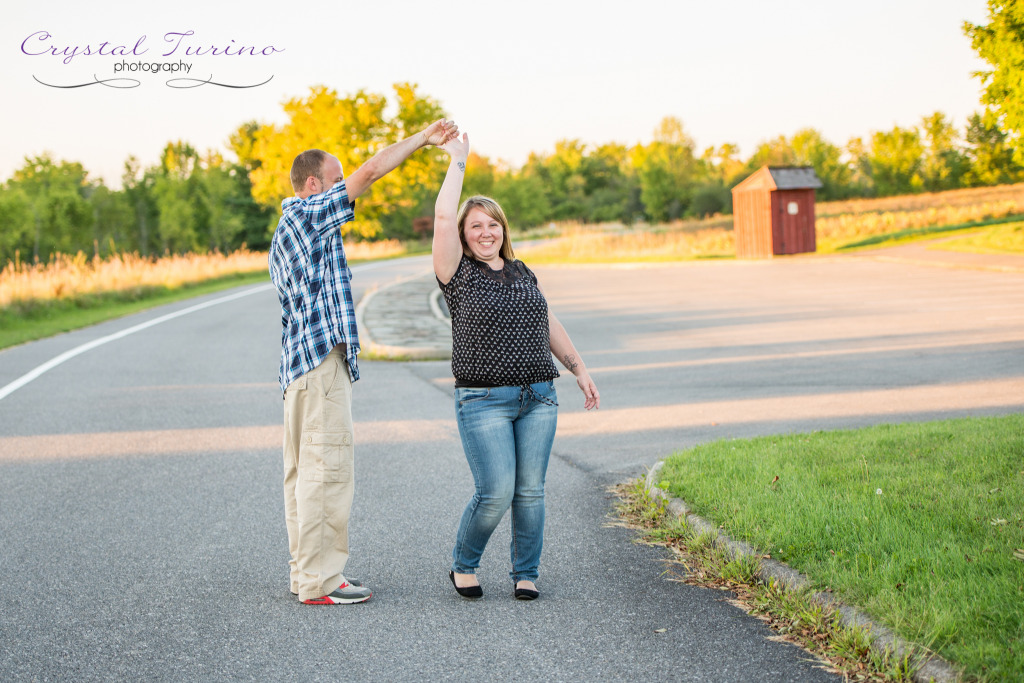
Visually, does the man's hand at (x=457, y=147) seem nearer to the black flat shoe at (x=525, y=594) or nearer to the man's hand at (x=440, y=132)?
the man's hand at (x=440, y=132)

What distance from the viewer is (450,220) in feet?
12.4

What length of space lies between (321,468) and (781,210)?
27.9 m

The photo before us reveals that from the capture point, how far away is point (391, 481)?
6.14 m

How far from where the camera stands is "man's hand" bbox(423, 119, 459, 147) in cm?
388

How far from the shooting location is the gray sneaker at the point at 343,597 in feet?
13.1

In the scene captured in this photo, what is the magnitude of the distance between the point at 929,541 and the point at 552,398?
188 cm

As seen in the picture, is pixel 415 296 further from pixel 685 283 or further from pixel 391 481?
pixel 391 481

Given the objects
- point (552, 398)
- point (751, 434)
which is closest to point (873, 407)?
point (751, 434)

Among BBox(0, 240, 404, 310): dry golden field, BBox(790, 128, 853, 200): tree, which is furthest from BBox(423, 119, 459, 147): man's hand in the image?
BBox(790, 128, 853, 200): tree

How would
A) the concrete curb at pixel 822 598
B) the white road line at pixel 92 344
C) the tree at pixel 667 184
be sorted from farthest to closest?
1. the tree at pixel 667 184
2. the white road line at pixel 92 344
3. the concrete curb at pixel 822 598

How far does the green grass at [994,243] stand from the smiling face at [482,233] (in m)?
23.6

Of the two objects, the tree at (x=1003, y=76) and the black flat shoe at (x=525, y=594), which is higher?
the tree at (x=1003, y=76)

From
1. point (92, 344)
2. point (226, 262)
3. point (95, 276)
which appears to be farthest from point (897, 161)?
point (92, 344)

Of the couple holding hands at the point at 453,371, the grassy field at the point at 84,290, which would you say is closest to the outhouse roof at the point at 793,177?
the grassy field at the point at 84,290
